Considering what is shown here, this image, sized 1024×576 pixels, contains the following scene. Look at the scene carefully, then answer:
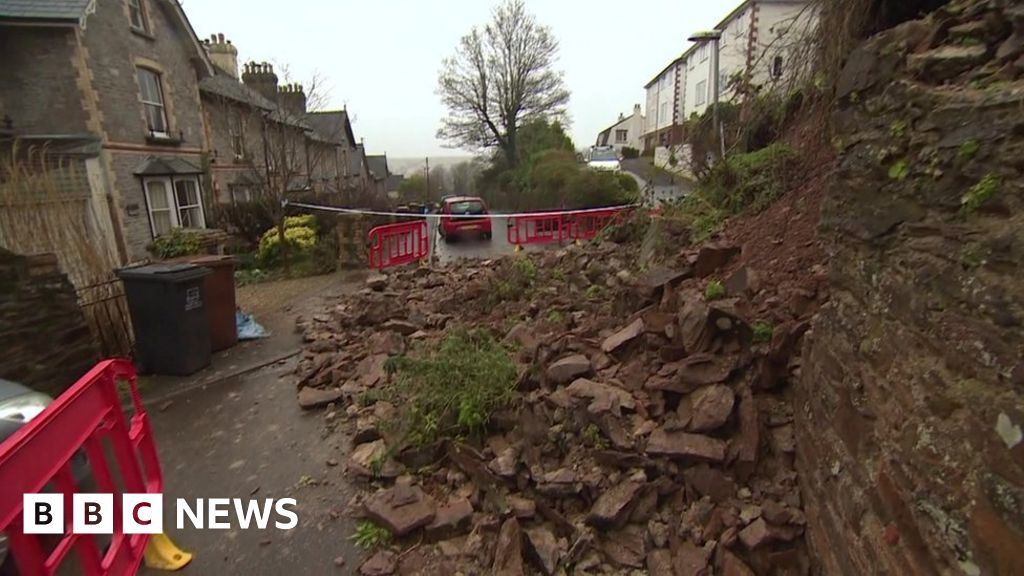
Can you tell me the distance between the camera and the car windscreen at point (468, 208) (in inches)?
641

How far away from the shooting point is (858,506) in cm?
203

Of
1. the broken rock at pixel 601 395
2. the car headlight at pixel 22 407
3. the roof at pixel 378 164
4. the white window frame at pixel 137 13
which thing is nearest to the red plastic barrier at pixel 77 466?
the car headlight at pixel 22 407

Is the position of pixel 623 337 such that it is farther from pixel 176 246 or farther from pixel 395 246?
pixel 176 246

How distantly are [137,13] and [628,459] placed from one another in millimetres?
16794

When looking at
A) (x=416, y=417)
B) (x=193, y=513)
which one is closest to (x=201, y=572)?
(x=193, y=513)

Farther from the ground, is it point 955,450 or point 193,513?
point 955,450

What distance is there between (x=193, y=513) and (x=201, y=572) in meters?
0.65

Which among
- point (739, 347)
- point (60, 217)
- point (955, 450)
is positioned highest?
point (60, 217)

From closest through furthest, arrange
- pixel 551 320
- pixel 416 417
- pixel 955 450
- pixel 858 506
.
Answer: pixel 955 450
pixel 858 506
pixel 416 417
pixel 551 320

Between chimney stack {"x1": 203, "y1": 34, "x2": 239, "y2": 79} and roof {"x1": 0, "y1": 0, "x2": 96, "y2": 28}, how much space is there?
37.1 ft

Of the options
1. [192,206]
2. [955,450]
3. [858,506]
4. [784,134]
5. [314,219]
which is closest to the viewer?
[955,450]

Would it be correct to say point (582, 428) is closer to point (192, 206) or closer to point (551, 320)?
point (551, 320)

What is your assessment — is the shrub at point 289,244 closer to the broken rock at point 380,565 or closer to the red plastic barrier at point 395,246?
the red plastic barrier at point 395,246

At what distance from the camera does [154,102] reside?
13.6m
